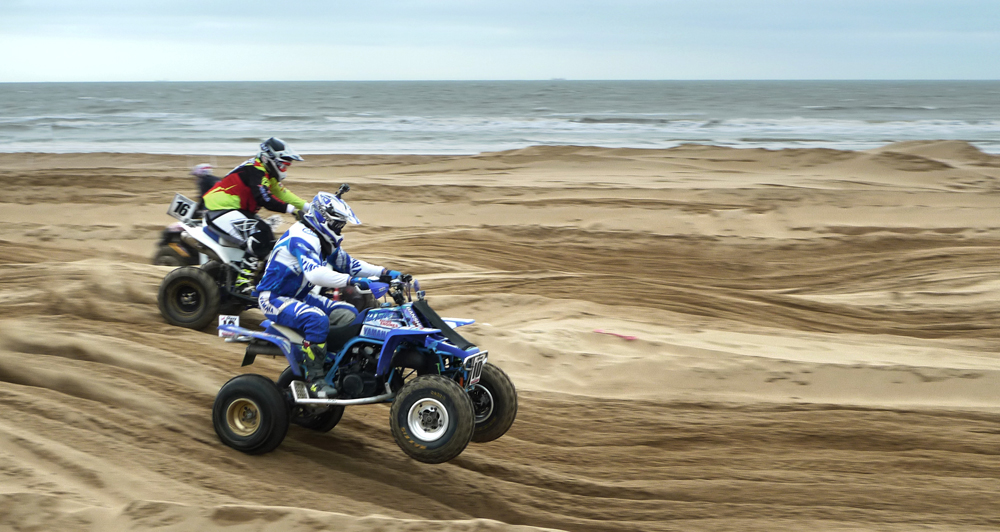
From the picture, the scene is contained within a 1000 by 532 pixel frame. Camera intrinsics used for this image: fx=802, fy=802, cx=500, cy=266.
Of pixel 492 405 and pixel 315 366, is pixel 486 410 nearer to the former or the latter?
pixel 492 405

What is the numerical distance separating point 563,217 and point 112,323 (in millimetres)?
9602

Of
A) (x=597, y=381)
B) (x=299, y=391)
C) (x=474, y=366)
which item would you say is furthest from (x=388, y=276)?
(x=597, y=381)

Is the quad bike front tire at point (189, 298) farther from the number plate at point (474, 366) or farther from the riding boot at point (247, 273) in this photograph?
the number plate at point (474, 366)

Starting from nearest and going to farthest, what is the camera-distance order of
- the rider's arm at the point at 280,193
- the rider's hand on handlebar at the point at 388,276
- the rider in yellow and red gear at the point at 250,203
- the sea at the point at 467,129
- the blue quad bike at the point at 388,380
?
the blue quad bike at the point at 388,380
the rider's hand on handlebar at the point at 388,276
the rider in yellow and red gear at the point at 250,203
the rider's arm at the point at 280,193
the sea at the point at 467,129

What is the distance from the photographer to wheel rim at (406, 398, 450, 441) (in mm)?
4965

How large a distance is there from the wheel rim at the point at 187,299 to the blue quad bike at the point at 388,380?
299 cm

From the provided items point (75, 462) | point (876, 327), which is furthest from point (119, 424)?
point (876, 327)

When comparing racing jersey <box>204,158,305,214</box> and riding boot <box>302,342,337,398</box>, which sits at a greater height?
racing jersey <box>204,158,305,214</box>

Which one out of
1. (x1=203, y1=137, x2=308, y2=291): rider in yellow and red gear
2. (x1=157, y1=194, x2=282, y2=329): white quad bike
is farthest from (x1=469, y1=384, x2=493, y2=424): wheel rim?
(x1=203, y1=137, x2=308, y2=291): rider in yellow and red gear

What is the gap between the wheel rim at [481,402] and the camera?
5.43m

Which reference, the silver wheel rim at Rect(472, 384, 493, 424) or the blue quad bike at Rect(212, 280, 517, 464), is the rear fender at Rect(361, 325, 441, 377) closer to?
the blue quad bike at Rect(212, 280, 517, 464)

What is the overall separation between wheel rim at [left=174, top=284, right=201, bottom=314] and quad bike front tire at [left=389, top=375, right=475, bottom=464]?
418 cm

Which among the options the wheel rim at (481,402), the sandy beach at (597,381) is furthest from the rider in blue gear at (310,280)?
the wheel rim at (481,402)

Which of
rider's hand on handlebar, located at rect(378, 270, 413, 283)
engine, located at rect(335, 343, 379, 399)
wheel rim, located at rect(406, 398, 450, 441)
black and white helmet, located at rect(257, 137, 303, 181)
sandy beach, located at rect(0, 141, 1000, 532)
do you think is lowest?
sandy beach, located at rect(0, 141, 1000, 532)
